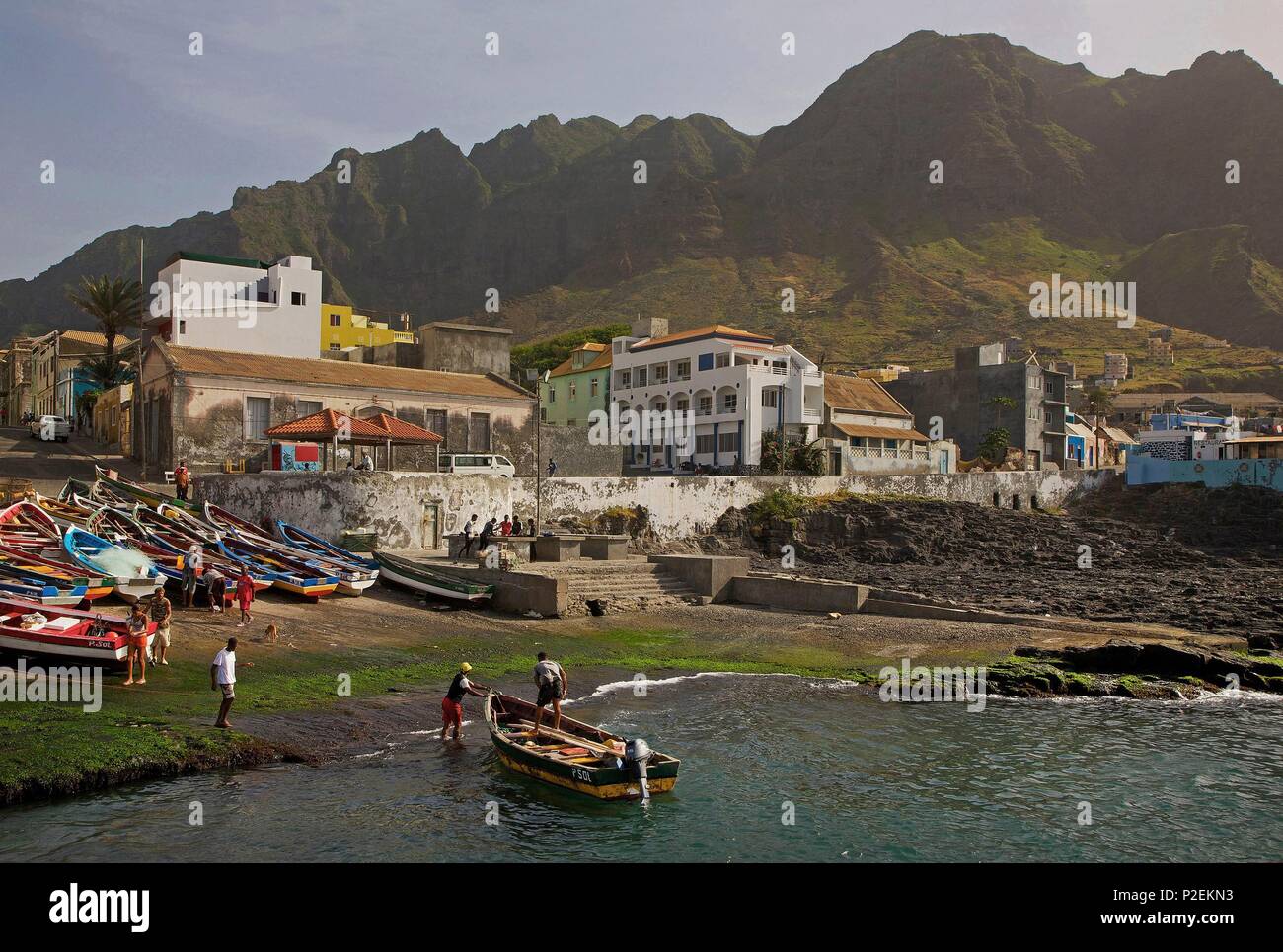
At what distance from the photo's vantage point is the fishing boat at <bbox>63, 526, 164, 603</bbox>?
24688mm

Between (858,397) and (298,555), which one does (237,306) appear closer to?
(298,555)

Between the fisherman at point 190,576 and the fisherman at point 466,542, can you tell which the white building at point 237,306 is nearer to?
the fisherman at point 466,542

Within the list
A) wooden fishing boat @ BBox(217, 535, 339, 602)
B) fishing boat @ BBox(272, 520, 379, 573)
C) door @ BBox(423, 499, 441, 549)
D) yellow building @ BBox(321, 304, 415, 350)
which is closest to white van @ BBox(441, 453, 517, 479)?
door @ BBox(423, 499, 441, 549)

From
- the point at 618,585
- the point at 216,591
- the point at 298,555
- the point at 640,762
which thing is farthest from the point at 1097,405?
the point at 640,762

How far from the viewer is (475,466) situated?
44438 mm

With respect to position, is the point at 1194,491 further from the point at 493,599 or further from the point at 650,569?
the point at 493,599

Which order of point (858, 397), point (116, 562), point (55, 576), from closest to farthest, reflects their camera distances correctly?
point (55, 576) → point (116, 562) → point (858, 397)

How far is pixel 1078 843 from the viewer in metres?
14.5

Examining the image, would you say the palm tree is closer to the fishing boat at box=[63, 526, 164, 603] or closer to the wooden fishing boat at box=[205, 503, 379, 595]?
the wooden fishing boat at box=[205, 503, 379, 595]

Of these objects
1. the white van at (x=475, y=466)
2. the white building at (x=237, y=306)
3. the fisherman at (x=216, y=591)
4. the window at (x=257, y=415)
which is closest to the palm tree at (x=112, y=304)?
the white building at (x=237, y=306)

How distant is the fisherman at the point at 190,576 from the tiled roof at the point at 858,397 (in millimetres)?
50080

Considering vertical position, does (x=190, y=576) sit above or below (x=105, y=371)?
below

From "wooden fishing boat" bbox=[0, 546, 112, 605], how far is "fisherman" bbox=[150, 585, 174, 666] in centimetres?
255

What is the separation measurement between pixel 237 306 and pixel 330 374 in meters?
11.8
